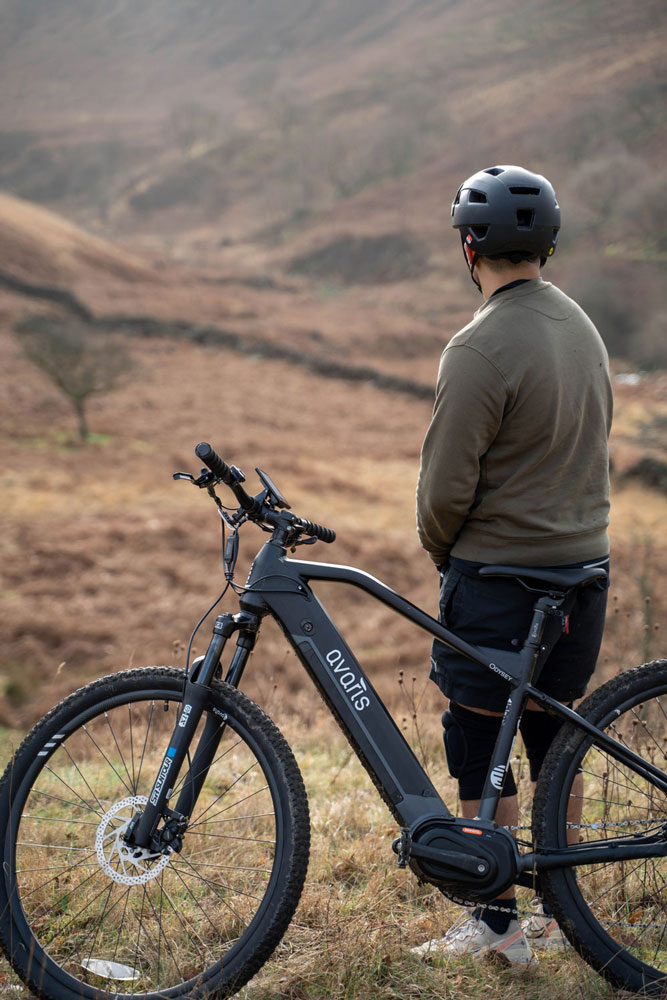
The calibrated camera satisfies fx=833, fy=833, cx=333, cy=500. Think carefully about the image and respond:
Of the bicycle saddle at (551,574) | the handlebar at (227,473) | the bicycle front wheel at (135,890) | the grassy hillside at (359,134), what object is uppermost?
the grassy hillside at (359,134)

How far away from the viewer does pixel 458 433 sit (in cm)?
228

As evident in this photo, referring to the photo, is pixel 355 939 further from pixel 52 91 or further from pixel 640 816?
pixel 52 91

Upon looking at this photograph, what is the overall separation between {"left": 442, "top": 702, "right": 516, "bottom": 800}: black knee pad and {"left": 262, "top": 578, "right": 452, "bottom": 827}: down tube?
0.19 meters

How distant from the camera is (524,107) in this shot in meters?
63.5

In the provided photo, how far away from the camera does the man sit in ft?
7.45

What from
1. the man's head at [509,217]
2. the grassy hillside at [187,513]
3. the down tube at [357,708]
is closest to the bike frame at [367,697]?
the down tube at [357,708]

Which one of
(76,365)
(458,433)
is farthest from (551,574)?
(76,365)

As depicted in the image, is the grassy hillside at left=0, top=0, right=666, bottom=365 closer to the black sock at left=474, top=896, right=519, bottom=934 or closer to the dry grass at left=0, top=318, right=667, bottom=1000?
the dry grass at left=0, top=318, right=667, bottom=1000

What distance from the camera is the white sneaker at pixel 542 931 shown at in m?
2.65

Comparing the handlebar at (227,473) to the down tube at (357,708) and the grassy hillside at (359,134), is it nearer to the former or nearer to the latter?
the down tube at (357,708)

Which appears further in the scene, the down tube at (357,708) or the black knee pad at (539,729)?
the black knee pad at (539,729)

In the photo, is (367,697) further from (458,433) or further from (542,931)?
(542,931)

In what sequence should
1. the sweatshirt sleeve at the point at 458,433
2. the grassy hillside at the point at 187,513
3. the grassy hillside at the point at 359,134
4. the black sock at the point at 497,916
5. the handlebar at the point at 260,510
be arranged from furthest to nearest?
the grassy hillside at the point at 359,134
the grassy hillside at the point at 187,513
the black sock at the point at 497,916
the handlebar at the point at 260,510
the sweatshirt sleeve at the point at 458,433

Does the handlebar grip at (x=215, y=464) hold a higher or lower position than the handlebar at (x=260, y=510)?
higher
